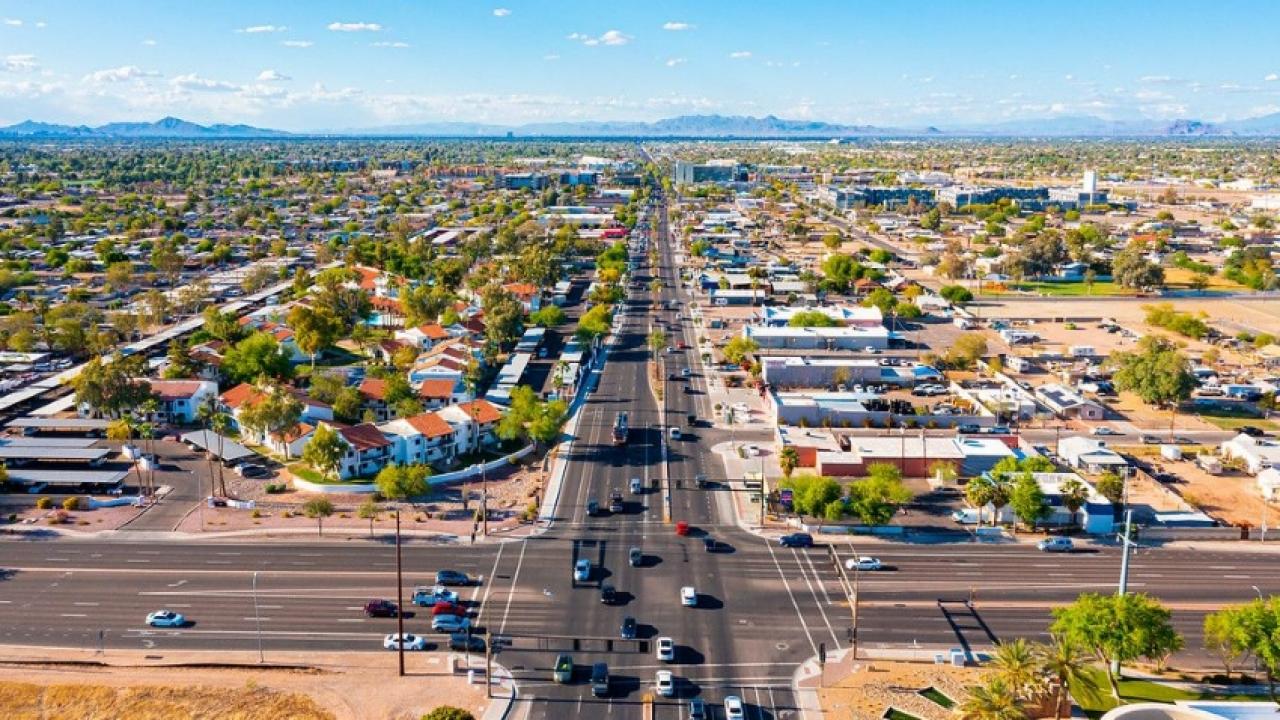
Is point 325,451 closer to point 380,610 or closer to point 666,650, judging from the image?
point 380,610

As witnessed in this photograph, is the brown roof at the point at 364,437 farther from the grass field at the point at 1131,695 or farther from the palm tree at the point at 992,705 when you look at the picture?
the grass field at the point at 1131,695

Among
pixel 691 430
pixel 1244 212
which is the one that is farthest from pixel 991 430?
pixel 1244 212

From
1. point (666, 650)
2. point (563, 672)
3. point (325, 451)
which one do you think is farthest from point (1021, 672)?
point (325, 451)

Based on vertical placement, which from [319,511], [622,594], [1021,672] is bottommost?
[622,594]

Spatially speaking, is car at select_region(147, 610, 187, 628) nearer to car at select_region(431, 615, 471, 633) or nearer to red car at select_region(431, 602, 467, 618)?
red car at select_region(431, 602, 467, 618)

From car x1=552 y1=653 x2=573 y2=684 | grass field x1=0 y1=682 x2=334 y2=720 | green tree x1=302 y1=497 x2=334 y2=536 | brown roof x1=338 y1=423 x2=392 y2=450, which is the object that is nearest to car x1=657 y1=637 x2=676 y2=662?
car x1=552 y1=653 x2=573 y2=684

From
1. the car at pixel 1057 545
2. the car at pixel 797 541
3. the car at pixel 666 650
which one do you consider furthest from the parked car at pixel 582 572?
the car at pixel 1057 545
